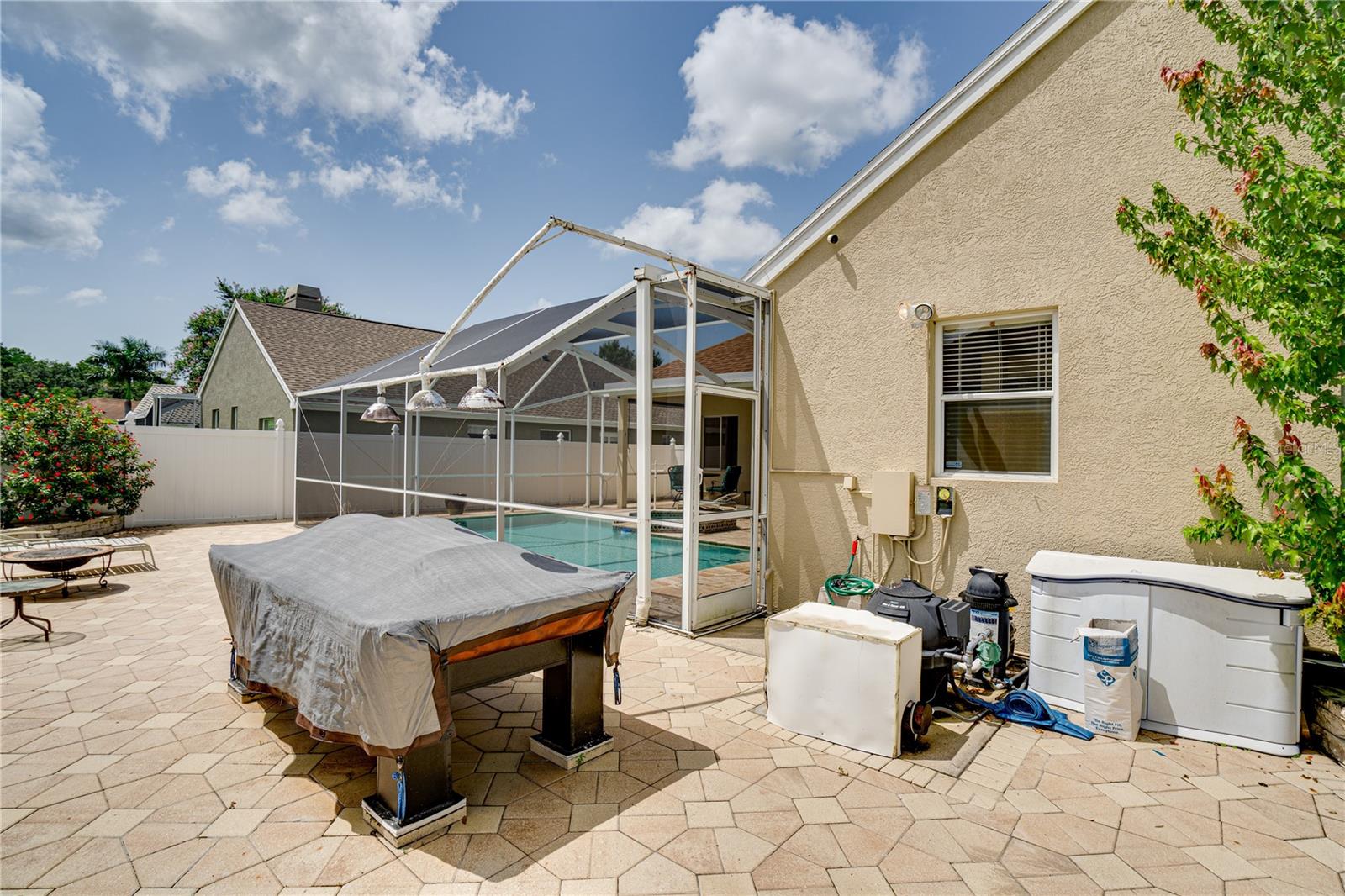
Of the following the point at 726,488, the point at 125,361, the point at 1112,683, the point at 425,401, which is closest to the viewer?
the point at 1112,683

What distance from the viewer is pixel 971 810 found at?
277 centimetres

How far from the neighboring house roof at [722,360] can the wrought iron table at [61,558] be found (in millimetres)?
6832

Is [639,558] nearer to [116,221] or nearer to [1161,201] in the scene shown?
[1161,201]

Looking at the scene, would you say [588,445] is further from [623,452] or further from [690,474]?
[690,474]

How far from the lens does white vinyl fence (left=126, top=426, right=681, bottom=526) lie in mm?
11609

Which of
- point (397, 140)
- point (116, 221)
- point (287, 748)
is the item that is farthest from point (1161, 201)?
point (116, 221)

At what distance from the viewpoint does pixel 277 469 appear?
45.3ft

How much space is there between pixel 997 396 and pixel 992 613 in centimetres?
185

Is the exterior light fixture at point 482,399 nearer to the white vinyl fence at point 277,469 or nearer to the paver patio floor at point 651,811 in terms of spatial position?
the paver patio floor at point 651,811

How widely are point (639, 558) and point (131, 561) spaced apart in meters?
8.27

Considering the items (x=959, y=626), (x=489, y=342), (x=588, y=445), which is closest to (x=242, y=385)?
(x=489, y=342)

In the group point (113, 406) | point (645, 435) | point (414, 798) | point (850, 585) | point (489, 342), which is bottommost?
point (414, 798)

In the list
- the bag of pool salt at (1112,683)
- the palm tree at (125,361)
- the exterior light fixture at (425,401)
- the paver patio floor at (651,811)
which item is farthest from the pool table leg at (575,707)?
the palm tree at (125,361)

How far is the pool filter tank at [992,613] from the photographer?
4.27 m
